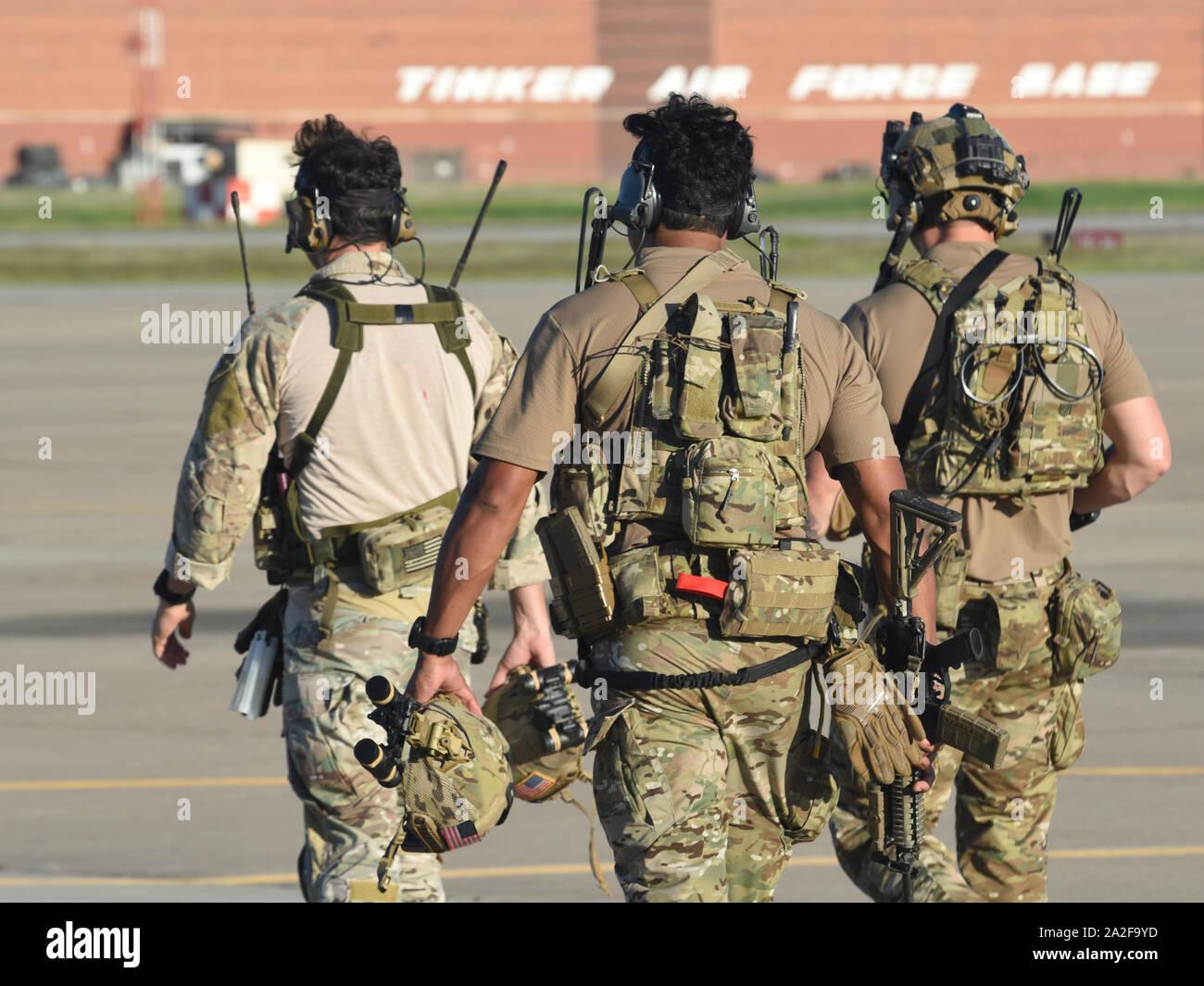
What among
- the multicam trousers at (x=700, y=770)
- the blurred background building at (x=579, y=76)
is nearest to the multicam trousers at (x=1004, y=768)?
the multicam trousers at (x=700, y=770)

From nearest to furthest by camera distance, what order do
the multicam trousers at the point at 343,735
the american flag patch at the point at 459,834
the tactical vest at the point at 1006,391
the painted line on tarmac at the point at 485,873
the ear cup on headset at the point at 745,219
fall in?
the american flag patch at the point at 459,834 < the ear cup on headset at the point at 745,219 < the multicam trousers at the point at 343,735 < the tactical vest at the point at 1006,391 < the painted line on tarmac at the point at 485,873

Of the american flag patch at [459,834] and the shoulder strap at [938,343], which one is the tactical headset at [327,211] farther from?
the american flag patch at [459,834]

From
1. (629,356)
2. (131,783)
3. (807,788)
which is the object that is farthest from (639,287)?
(131,783)

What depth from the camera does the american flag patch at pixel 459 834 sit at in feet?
13.3

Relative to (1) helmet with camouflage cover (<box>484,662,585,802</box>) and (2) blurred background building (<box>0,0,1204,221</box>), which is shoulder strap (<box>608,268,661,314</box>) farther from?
(2) blurred background building (<box>0,0,1204,221</box>)

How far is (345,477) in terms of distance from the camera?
5004 millimetres

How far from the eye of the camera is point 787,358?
4.06 m

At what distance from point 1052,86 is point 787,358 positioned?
8154cm

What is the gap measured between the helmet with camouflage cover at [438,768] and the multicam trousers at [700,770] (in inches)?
9.7

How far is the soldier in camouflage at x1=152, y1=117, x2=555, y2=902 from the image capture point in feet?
15.8

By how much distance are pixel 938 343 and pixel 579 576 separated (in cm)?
145

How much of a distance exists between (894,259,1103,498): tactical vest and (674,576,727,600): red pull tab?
3.78 ft

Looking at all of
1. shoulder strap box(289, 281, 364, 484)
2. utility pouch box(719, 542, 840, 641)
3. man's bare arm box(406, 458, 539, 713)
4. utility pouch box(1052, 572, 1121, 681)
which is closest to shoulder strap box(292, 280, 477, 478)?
shoulder strap box(289, 281, 364, 484)
